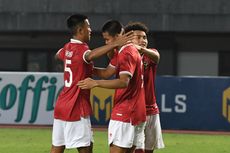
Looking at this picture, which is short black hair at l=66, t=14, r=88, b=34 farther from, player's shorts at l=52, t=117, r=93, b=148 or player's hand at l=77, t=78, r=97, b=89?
player's shorts at l=52, t=117, r=93, b=148

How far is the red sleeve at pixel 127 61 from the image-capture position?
24.1 feet

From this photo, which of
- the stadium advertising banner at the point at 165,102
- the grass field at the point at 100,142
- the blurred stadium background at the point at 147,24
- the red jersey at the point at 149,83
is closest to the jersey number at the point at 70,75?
the red jersey at the point at 149,83

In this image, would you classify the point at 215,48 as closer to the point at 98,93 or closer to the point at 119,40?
the point at 98,93

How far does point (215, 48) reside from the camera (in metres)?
28.4

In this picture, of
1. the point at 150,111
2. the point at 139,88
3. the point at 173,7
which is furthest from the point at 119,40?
the point at 173,7

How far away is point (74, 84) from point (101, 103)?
10.1 metres

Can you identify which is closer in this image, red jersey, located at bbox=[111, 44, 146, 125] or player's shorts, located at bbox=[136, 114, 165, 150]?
red jersey, located at bbox=[111, 44, 146, 125]

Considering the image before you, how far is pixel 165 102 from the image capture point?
58.9 ft

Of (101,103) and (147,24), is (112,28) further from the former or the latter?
(147,24)

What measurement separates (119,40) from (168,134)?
9.28 m

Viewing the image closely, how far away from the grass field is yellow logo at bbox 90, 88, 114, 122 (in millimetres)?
1399

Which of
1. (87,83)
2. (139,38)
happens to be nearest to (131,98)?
(87,83)

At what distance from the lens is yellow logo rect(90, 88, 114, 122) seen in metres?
17.9

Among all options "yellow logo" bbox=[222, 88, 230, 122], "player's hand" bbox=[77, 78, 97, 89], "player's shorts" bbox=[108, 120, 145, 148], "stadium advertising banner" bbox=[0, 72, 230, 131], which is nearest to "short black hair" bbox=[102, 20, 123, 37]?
"player's hand" bbox=[77, 78, 97, 89]
